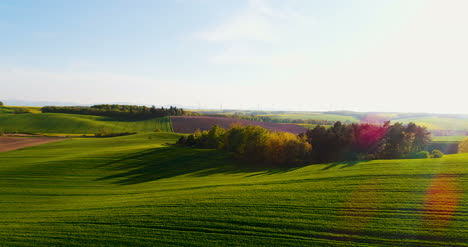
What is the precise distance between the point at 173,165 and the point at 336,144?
994 inches

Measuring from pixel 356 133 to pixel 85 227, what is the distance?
38330mm

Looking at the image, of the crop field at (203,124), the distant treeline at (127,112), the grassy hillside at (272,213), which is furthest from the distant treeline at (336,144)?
the distant treeline at (127,112)

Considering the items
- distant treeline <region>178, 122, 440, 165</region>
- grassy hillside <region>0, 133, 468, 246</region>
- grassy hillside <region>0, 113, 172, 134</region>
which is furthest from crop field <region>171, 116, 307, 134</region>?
grassy hillside <region>0, 133, 468, 246</region>

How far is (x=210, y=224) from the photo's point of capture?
42.9 feet

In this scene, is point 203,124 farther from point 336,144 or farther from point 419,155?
point 419,155

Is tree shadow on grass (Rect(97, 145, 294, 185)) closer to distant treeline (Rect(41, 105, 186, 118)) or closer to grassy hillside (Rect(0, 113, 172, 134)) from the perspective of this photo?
grassy hillside (Rect(0, 113, 172, 134))

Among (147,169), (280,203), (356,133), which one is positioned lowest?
(147,169)

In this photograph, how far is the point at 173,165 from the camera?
3541 centimetres

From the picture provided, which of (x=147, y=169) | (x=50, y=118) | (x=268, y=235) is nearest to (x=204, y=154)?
(x=147, y=169)

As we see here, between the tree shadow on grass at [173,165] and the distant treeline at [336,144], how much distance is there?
3.13m

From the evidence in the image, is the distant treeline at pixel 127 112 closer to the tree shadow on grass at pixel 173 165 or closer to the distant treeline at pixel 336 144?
the tree shadow on grass at pixel 173 165

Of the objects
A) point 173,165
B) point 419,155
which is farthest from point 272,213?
point 419,155

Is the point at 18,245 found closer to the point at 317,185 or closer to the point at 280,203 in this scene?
the point at 280,203

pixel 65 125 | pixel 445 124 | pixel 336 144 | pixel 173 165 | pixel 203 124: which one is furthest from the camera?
pixel 445 124
